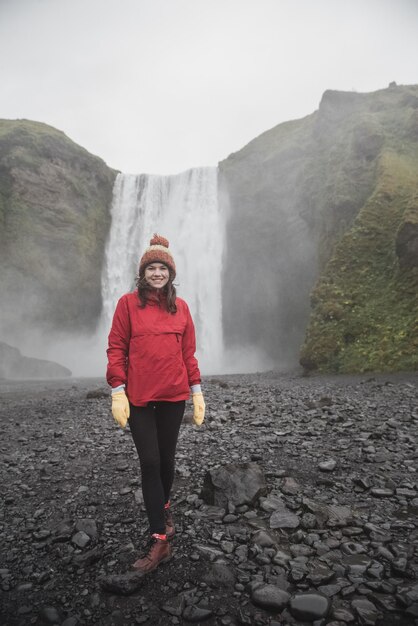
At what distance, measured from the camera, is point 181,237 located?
40062 millimetres

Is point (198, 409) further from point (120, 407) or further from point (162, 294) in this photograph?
point (162, 294)

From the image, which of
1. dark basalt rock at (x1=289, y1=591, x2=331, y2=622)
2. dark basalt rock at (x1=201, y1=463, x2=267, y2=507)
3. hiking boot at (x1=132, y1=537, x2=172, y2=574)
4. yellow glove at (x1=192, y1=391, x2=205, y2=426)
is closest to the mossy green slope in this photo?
dark basalt rock at (x1=201, y1=463, x2=267, y2=507)

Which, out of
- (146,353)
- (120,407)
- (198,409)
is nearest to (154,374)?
(146,353)

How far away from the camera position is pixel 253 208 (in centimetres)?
3850

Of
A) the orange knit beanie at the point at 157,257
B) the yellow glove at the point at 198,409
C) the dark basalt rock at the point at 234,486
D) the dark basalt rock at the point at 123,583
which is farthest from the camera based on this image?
the dark basalt rock at the point at 234,486

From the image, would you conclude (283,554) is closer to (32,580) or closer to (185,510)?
(185,510)

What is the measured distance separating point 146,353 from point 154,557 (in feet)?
6.39

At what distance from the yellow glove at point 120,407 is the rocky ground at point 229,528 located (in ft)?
4.47

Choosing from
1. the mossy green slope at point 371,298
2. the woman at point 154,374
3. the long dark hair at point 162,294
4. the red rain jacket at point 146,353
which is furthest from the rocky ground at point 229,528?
the mossy green slope at point 371,298

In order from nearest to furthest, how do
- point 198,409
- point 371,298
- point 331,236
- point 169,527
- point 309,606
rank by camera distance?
point 309,606
point 169,527
point 198,409
point 371,298
point 331,236

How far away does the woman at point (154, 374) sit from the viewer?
3627 millimetres

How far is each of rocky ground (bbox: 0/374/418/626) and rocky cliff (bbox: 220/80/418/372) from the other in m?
10.4

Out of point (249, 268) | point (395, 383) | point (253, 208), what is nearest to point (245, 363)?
point (249, 268)

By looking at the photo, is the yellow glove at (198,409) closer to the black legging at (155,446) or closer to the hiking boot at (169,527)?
the black legging at (155,446)
